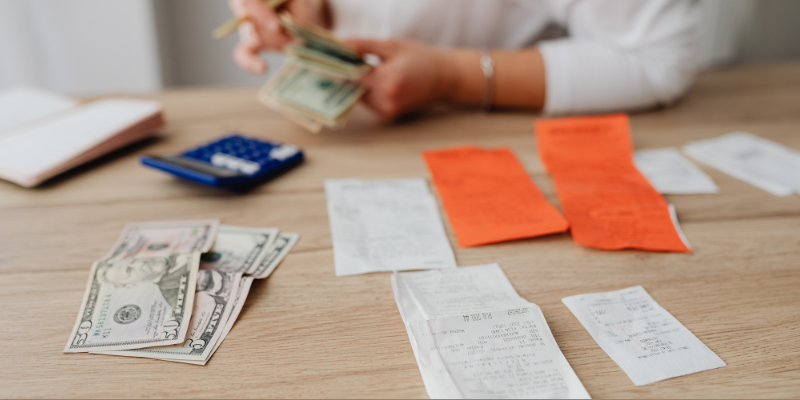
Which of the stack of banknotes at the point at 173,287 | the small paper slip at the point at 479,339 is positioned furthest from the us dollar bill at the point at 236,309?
the small paper slip at the point at 479,339

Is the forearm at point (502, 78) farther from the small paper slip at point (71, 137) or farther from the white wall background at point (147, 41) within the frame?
the white wall background at point (147, 41)

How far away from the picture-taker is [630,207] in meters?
0.58

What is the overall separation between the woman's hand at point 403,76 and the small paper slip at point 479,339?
1.34 ft

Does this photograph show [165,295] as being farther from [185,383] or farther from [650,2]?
[650,2]

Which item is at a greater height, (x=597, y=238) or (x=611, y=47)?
(x=611, y=47)

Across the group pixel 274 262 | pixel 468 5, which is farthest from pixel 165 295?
pixel 468 5

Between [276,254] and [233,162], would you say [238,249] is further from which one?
[233,162]

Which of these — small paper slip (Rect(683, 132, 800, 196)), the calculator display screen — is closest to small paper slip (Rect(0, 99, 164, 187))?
the calculator display screen

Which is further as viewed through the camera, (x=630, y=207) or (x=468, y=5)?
(x=468, y=5)

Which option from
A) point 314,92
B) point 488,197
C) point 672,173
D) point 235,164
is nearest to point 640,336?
point 488,197

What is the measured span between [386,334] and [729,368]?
0.25 meters

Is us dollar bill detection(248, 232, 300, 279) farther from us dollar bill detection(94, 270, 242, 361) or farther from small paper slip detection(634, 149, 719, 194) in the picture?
small paper slip detection(634, 149, 719, 194)

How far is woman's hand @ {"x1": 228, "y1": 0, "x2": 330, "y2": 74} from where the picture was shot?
0.86 m

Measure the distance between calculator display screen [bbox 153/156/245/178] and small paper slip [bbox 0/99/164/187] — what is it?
12 cm
